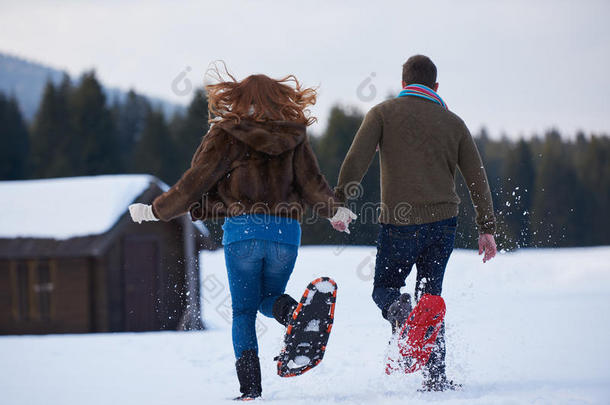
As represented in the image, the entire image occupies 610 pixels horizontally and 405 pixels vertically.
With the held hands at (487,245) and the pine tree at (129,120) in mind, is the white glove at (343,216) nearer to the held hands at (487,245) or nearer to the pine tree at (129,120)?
the held hands at (487,245)

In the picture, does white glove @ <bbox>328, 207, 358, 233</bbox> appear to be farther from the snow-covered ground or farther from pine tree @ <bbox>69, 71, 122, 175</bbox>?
pine tree @ <bbox>69, 71, 122, 175</bbox>

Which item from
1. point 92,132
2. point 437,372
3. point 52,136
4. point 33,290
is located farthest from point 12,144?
point 437,372

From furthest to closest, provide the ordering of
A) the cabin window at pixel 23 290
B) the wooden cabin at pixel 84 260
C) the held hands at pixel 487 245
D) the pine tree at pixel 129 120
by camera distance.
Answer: the pine tree at pixel 129 120
the cabin window at pixel 23 290
the wooden cabin at pixel 84 260
the held hands at pixel 487 245

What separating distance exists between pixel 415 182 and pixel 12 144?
47204 millimetres

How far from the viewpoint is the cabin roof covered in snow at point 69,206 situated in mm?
14336

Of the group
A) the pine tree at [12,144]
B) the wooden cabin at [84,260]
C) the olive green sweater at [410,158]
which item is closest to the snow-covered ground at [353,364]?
the olive green sweater at [410,158]

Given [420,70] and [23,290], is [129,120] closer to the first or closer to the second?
[23,290]

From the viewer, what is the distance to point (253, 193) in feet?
12.2

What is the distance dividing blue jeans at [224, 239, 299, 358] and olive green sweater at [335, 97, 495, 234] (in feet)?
2.13

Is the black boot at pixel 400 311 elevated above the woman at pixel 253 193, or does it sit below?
below

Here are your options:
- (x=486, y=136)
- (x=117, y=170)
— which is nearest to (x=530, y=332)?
(x=117, y=170)

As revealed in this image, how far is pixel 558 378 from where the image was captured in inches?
171

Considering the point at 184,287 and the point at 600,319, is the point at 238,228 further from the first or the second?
the point at 184,287

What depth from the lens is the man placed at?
4012 millimetres
